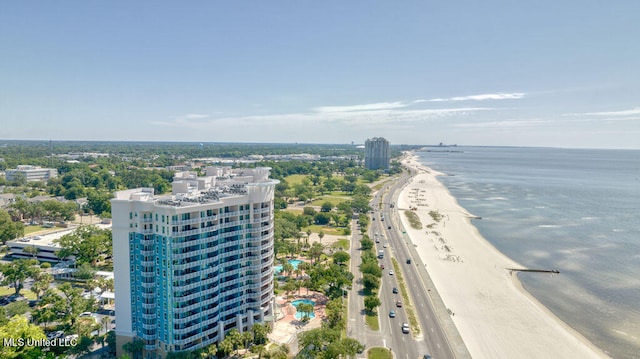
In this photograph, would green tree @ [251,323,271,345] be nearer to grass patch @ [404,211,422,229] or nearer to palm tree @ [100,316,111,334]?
palm tree @ [100,316,111,334]

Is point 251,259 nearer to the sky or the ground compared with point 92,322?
nearer to the sky

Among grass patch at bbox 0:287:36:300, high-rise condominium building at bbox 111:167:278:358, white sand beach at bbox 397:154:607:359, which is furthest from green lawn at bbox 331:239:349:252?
grass patch at bbox 0:287:36:300

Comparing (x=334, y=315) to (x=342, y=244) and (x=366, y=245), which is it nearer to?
(x=366, y=245)

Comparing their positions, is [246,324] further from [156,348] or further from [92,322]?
[92,322]

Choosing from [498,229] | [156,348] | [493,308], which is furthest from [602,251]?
[156,348]

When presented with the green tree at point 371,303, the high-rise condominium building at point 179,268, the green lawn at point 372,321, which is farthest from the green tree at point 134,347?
the green tree at point 371,303

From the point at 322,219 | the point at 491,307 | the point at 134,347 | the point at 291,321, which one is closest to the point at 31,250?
the point at 134,347
